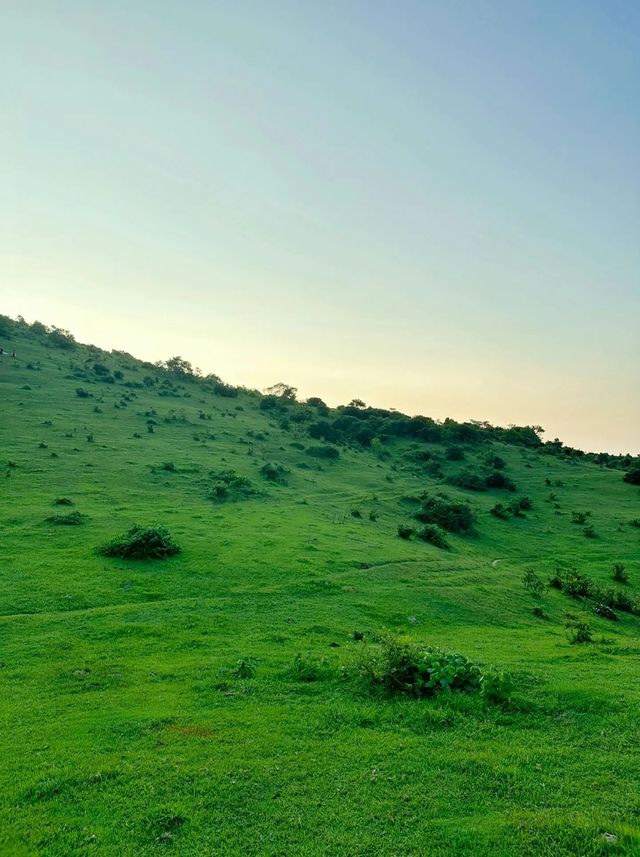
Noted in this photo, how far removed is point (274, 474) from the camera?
55.9 m

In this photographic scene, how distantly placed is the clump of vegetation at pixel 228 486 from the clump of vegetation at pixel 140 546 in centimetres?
1564

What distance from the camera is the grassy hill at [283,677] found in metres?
9.15

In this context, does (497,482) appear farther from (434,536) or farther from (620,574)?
(620,574)

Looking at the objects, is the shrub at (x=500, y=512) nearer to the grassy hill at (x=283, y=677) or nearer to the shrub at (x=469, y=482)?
the grassy hill at (x=283, y=677)

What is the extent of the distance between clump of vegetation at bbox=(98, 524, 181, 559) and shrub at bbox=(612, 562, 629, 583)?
3149cm

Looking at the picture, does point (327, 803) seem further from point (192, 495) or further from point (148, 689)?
point (192, 495)

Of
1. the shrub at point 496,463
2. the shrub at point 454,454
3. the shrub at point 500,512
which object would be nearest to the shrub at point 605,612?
the shrub at point 500,512

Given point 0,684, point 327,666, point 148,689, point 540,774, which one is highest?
point 540,774

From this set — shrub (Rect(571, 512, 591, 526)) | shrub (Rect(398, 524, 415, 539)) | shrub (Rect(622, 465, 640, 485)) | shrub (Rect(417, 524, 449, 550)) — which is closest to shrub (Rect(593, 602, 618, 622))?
shrub (Rect(417, 524, 449, 550))

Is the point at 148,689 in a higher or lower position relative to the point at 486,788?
lower

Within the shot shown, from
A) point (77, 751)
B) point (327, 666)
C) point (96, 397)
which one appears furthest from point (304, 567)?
point (96, 397)

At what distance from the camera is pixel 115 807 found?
9477 millimetres

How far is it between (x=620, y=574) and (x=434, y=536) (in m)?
13.5

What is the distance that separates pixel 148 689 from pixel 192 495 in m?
30.6
